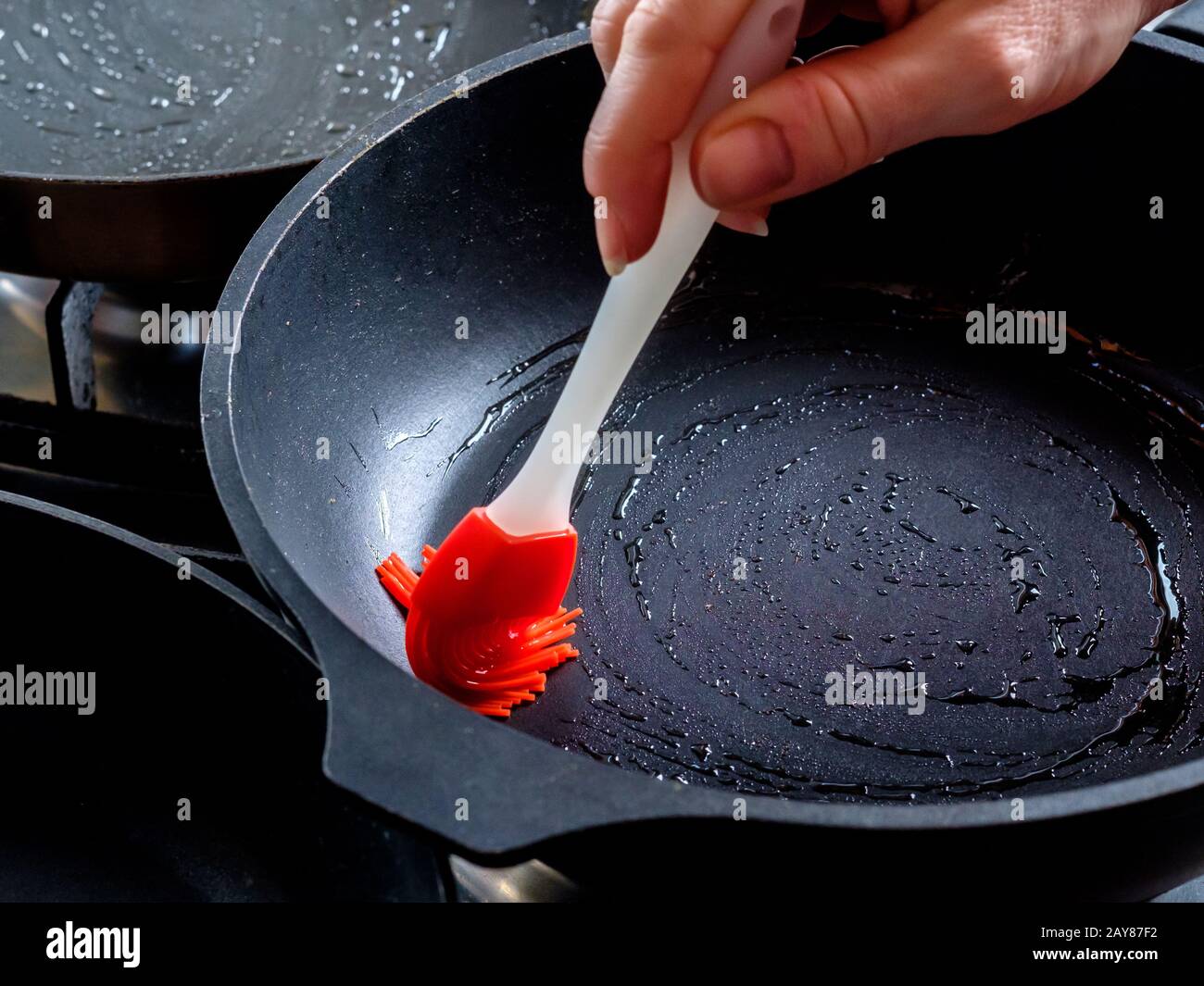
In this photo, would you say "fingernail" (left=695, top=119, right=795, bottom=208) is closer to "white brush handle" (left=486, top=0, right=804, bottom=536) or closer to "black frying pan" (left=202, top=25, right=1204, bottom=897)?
"white brush handle" (left=486, top=0, right=804, bottom=536)

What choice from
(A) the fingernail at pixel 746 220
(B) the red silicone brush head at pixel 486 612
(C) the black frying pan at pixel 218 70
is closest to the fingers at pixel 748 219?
(A) the fingernail at pixel 746 220

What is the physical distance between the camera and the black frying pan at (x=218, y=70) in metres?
0.91

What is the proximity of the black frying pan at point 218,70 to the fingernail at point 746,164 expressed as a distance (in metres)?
0.37

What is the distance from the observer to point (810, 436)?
2.62 feet

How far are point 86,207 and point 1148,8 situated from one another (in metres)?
0.57

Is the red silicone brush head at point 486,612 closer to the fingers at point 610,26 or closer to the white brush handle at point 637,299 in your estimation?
the white brush handle at point 637,299

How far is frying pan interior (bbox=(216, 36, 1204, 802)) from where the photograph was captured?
65cm

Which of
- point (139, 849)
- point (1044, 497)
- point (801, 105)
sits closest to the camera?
point (801, 105)

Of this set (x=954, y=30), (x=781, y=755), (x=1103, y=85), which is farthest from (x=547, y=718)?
(x=1103, y=85)

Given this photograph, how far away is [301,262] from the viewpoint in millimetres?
681

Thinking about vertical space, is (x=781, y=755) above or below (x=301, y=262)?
below

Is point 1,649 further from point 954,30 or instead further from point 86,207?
point 954,30

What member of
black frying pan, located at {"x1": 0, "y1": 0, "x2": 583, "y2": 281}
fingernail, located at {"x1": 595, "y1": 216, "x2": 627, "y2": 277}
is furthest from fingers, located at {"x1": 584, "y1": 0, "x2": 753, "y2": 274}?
black frying pan, located at {"x1": 0, "y1": 0, "x2": 583, "y2": 281}
